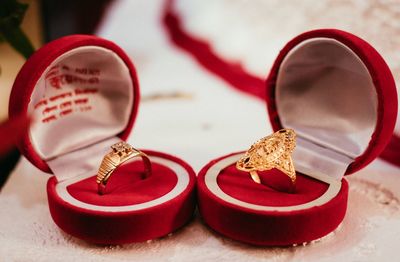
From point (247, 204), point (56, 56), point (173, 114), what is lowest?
point (173, 114)

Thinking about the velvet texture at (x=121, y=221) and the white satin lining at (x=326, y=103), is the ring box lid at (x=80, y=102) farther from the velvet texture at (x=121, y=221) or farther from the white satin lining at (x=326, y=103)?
the white satin lining at (x=326, y=103)

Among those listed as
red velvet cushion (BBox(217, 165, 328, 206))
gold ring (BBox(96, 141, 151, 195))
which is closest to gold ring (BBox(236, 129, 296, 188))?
red velvet cushion (BBox(217, 165, 328, 206))

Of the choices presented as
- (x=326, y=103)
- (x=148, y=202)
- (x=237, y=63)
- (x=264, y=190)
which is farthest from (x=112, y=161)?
(x=237, y=63)

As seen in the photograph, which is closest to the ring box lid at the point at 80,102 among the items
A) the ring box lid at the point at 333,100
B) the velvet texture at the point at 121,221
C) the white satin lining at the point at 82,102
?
the white satin lining at the point at 82,102

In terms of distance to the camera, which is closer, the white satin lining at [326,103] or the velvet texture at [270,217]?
the velvet texture at [270,217]

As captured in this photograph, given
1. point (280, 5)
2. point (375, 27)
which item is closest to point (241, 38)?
point (280, 5)

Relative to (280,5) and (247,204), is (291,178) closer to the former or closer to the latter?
(247,204)
